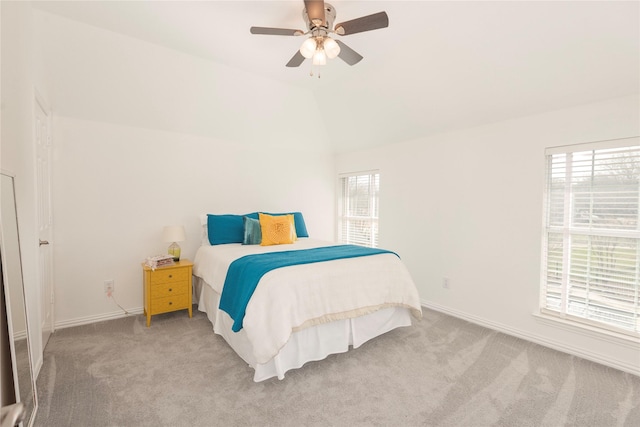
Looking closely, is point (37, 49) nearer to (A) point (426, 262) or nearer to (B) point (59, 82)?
(B) point (59, 82)

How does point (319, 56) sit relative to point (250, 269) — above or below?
above

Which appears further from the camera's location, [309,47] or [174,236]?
[174,236]

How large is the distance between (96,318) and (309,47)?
10.7ft

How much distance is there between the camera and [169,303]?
3.05 metres

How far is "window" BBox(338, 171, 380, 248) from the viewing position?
4.45 metres

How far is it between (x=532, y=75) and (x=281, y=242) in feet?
9.10

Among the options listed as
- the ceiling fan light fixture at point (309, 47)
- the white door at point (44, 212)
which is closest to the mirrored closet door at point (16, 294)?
the white door at point (44, 212)

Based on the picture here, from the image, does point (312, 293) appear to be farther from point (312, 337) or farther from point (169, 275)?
point (169, 275)

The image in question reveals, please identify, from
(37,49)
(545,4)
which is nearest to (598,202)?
(545,4)

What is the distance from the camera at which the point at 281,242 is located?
11.4 feet

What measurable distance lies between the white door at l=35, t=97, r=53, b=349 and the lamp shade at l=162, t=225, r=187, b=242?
0.93m

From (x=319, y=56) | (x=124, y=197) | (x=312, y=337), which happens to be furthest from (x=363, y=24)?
(x=124, y=197)

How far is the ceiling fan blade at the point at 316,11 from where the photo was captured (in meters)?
1.81

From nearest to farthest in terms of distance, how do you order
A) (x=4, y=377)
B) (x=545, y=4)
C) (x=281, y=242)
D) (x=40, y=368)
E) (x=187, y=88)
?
(x=4, y=377) → (x=545, y=4) → (x=40, y=368) → (x=187, y=88) → (x=281, y=242)
